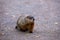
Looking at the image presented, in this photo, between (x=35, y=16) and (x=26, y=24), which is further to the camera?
(x=35, y=16)

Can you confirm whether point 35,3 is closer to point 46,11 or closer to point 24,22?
point 46,11

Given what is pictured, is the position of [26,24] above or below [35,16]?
below

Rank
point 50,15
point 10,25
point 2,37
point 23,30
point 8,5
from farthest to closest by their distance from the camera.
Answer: point 8,5
point 50,15
point 10,25
point 23,30
point 2,37

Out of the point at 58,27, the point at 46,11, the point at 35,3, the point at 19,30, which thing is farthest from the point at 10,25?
the point at 35,3

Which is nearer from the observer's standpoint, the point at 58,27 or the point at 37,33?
the point at 37,33

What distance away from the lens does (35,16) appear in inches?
256

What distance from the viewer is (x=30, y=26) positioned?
4.97 metres

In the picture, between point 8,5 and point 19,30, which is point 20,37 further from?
point 8,5

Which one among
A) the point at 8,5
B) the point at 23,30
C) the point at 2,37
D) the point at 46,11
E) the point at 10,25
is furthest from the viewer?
the point at 8,5

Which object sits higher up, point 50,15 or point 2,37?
point 50,15

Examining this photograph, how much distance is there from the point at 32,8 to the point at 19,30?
232cm

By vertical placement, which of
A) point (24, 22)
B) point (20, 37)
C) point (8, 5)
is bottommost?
point (20, 37)

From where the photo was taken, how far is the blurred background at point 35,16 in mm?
4973

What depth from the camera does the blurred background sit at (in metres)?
4.97
